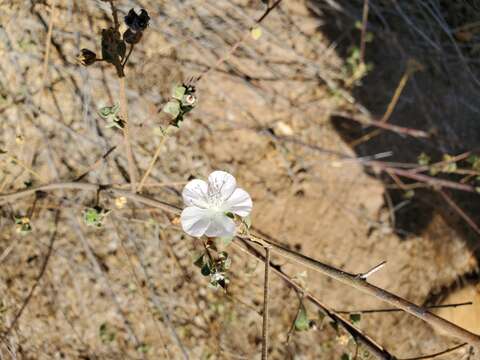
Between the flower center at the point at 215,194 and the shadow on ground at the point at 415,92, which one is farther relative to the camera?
the shadow on ground at the point at 415,92

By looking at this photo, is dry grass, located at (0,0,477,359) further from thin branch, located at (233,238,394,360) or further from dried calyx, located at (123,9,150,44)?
dried calyx, located at (123,9,150,44)

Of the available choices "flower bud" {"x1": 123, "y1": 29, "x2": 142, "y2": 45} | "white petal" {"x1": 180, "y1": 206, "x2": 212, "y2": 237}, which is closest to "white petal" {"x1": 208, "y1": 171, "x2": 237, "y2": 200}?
"white petal" {"x1": 180, "y1": 206, "x2": 212, "y2": 237}

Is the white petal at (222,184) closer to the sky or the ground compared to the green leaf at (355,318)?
closer to the sky

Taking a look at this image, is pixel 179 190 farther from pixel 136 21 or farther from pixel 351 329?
pixel 136 21

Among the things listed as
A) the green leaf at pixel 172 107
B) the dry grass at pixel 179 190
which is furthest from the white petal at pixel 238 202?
the dry grass at pixel 179 190

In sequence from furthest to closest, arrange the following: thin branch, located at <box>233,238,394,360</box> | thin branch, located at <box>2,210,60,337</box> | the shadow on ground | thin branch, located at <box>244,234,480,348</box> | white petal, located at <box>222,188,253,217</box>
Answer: the shadow on ground
thin branch, located at <box>2,210,60,337</box>
white petal, located at <box>222,188,253,217</box>
thin branch, located at <box>233,238,394,360</box>
thin branch, located at <box>244,234,480,348</box>

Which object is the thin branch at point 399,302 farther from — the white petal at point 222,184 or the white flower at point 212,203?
the white petal at point 222,184

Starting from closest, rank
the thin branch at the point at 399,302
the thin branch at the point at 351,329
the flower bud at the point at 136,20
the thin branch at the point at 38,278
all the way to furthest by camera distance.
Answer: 1. the thin branch at the point at 399,302
2. the flower bud at the point at 136,20
3. the thin branch at the point at 351,329
4. the thin branch at the point at 38,278
